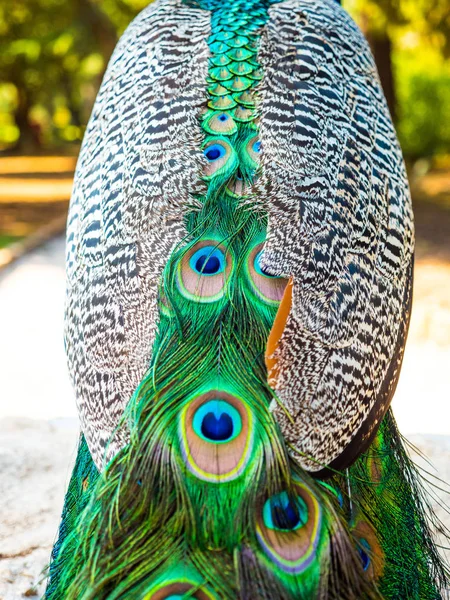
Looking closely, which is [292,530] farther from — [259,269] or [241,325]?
[259,269]

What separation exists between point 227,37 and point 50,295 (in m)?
6.10

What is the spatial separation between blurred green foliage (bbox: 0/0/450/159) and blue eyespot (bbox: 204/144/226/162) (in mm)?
8538

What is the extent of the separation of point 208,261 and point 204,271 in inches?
1.5

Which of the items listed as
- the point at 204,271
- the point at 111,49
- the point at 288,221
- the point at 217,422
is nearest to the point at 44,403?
the point at 204,271

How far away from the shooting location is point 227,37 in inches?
119

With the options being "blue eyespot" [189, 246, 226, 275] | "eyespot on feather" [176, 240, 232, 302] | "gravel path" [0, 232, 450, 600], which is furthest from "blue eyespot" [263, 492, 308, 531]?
"gravel path" [0, 232, 450, 600]

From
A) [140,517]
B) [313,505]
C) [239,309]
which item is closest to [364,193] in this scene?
[239,309]

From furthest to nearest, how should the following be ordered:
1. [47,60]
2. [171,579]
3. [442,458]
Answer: [47,60]
[442,458]
[171,579]

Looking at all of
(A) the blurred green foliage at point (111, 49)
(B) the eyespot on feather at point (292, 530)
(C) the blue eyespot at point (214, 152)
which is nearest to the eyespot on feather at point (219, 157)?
(C) the blue eyespot at point (214, 152)

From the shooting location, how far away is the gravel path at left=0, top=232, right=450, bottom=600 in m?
3.81

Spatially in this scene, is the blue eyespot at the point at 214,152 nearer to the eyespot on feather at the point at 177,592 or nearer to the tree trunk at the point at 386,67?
the eyespot on feather at the point at 177,592

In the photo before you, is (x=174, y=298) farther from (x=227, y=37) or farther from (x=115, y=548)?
(x=227, y=37)

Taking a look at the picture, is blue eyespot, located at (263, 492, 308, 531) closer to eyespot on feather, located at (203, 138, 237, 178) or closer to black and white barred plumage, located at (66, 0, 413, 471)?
black and white barred plumage, located at (66, 0, 413, 471)

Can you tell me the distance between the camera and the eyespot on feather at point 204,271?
2320 mm
